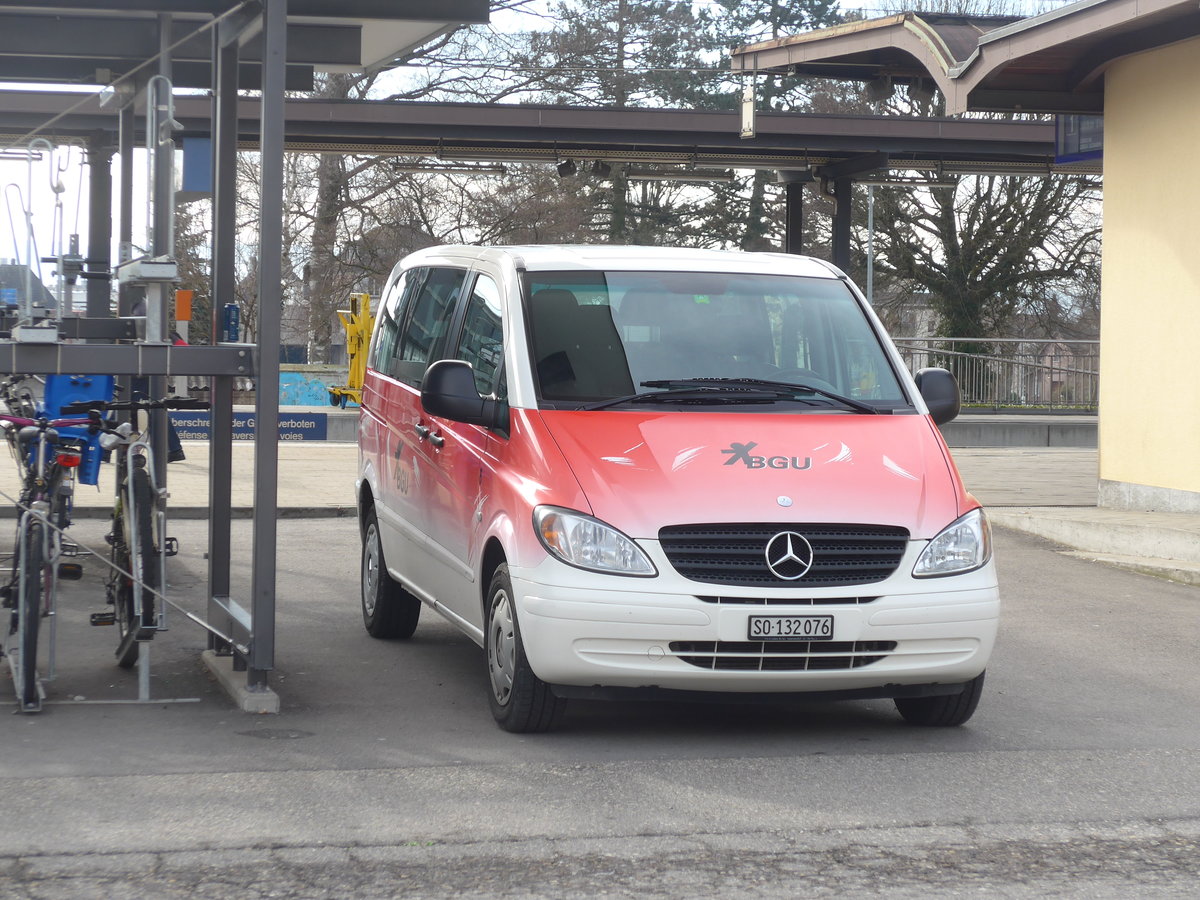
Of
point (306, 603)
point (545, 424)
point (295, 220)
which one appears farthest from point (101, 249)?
point (295, 220)

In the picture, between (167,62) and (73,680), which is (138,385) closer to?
(167,62)

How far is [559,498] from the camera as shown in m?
6.00

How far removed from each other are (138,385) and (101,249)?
6888 millimetres

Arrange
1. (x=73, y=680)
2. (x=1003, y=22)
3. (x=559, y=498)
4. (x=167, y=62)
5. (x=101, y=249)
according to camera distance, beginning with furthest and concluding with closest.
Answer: (x=1003, y=22) < (x=101, y=249) < (x=167, y=62) < (x=73, y=680) < (x=559, y=498)

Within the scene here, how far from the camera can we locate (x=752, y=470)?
613 centimetres

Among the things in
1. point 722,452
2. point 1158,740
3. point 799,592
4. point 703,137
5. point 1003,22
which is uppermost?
point 1003,22

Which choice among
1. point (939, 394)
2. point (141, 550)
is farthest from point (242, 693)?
point (939, 394)

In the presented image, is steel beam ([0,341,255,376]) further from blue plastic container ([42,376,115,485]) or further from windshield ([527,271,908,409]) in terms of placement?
blue plastic container ([42,376,115,485])

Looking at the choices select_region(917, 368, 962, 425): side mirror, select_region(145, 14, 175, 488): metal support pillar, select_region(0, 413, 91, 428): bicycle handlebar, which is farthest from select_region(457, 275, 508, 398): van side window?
select_region(917, 368, 962, 425): side mirror

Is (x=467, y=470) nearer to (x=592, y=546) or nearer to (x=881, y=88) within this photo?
(x=592, y=546)

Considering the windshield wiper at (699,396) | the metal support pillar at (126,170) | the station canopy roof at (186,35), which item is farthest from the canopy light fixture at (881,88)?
the windshield wiper at (699,396)

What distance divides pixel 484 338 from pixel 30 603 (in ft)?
7.28

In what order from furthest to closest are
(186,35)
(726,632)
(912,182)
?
(912,182), (186,35), (726,632)

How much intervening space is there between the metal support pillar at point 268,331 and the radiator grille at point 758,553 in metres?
1.67
